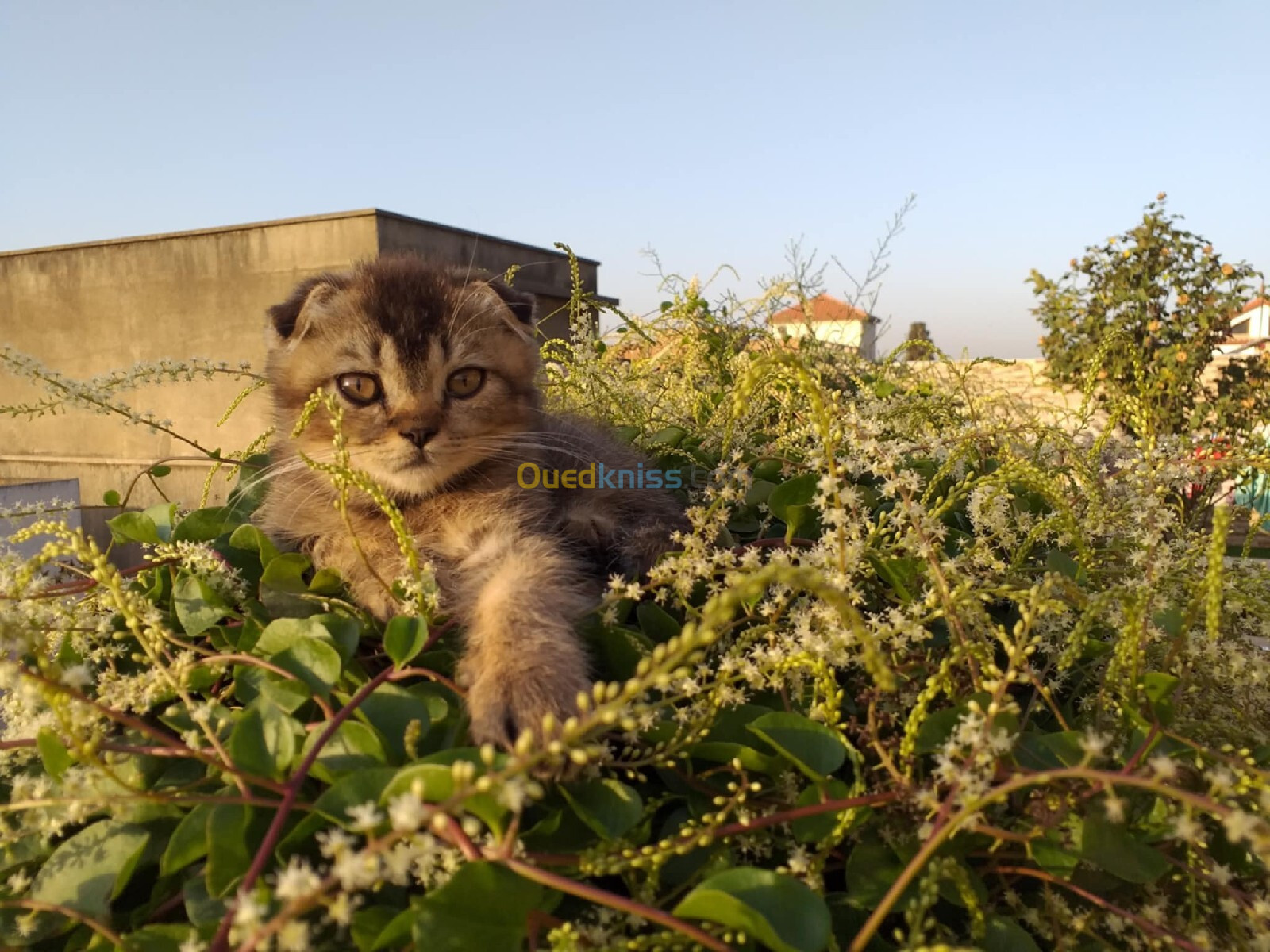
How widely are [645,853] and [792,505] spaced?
21.3 inches

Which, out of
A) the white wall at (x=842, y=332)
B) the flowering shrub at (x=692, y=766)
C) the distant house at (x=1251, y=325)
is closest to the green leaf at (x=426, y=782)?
the flowering shrub at (x=692, y=766)

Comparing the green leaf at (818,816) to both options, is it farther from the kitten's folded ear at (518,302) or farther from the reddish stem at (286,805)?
the kitten's folded ear at (518,302)

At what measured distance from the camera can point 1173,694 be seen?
71cm

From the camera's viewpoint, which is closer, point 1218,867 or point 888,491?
point 1218,867

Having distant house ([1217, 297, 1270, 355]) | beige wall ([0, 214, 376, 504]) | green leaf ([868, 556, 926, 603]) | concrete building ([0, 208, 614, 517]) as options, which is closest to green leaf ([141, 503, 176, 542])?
green leaf ([868, 556, 926, 603])

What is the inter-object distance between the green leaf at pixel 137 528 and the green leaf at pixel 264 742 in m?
0.56

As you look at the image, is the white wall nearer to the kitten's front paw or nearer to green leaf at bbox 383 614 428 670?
the kitten's front paw

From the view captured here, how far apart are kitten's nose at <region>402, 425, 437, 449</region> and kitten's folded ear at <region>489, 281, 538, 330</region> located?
363 millimetres

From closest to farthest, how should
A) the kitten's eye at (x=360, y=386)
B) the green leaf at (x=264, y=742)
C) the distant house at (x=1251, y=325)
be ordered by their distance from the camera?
the green leaf at (x=264, y=742) → the kitten's eye at (x=360, y=386) → the distant house at (x=1251, y=325)

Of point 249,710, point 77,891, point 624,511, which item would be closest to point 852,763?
point 249,710

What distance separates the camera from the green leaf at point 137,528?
3.23ft

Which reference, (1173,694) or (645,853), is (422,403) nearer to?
(645,853)

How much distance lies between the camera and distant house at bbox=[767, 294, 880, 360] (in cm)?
277

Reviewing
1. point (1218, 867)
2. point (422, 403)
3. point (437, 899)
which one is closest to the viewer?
point (437, 899)
